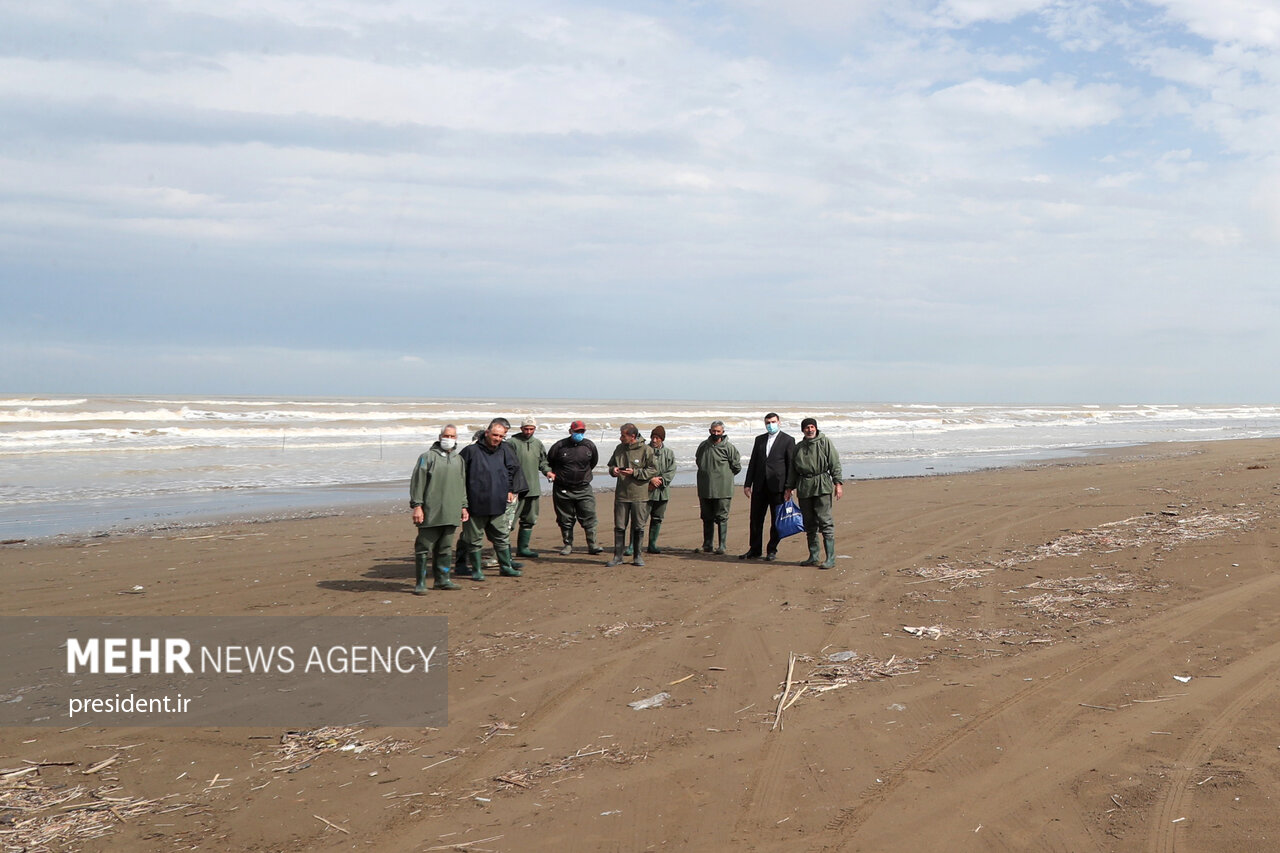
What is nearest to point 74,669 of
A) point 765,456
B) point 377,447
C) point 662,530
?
point 765,456

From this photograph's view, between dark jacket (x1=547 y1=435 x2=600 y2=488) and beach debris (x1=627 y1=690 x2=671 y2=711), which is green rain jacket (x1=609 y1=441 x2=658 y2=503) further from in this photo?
beach debris (x1=627 y1=690 x2=671 y2=711)

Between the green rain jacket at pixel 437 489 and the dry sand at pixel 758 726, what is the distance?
2.55 ft

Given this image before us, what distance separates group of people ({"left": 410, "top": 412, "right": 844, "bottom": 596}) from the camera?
29.3ft

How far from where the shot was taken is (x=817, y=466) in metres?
10.0

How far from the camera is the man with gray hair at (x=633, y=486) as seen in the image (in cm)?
1045

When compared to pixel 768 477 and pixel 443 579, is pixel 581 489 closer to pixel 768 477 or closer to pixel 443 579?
pixel 768 477

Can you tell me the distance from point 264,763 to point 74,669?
8.70 ft

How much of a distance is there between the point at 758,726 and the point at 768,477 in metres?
5.71

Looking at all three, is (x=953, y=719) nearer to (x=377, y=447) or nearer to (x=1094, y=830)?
(x=1094, y=830)

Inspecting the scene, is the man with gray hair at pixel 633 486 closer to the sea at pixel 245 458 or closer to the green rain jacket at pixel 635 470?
the green rain jacket at pixel 635 470

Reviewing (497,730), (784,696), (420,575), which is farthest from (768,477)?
(497,730)

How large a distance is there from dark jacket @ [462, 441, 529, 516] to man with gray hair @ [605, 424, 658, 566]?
1475mm

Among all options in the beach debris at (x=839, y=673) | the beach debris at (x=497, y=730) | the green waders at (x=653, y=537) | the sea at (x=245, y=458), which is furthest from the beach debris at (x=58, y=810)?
the sea at (x=245, y=458)

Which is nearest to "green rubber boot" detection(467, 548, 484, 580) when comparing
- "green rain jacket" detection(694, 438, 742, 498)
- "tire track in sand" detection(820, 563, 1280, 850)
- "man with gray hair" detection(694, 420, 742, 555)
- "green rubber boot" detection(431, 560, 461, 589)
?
"green rubber boot" detection(431, 560, 461, 589)
